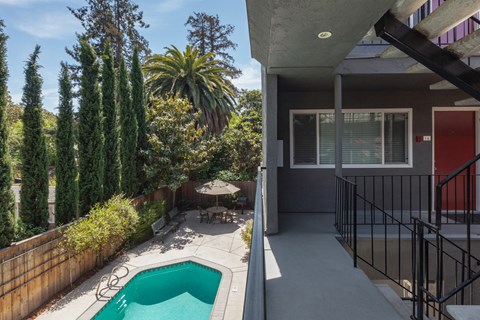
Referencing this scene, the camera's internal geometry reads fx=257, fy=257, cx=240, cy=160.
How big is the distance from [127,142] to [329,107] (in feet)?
23.6

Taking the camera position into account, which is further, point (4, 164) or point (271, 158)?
point (4, 164)

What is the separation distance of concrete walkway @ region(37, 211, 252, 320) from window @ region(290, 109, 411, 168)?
3.05 metres

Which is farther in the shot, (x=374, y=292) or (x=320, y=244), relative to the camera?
(x=320, y=244)

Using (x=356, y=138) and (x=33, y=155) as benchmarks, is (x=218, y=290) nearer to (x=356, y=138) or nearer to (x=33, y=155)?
(x=356, y=138)

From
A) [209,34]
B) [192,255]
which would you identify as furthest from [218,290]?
[209,34]

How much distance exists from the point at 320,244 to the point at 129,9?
20.9m

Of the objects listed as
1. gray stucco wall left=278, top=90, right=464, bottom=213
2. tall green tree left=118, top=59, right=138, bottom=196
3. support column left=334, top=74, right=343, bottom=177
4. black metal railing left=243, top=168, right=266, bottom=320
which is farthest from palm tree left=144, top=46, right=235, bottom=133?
black metal railing left=243, top=168, right=266, bottom=320

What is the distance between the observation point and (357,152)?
5.95 meters

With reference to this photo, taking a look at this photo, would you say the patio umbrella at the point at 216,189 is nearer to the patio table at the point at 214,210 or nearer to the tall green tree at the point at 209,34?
the patio table at the point at 214,210

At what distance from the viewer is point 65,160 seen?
21.5 feet

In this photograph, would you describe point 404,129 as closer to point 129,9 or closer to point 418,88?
point 418,88

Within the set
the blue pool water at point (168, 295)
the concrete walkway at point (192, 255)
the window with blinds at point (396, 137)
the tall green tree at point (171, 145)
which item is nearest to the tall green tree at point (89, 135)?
the concrete walkway at point (192, 255)

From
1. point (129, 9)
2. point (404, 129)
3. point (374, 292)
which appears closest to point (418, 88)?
point (404, 129)

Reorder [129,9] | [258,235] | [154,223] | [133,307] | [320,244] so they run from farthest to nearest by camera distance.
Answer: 1. [129,9]
2. [154,223]
3. [133,307]
4. [320,244]
5. [258,235]
